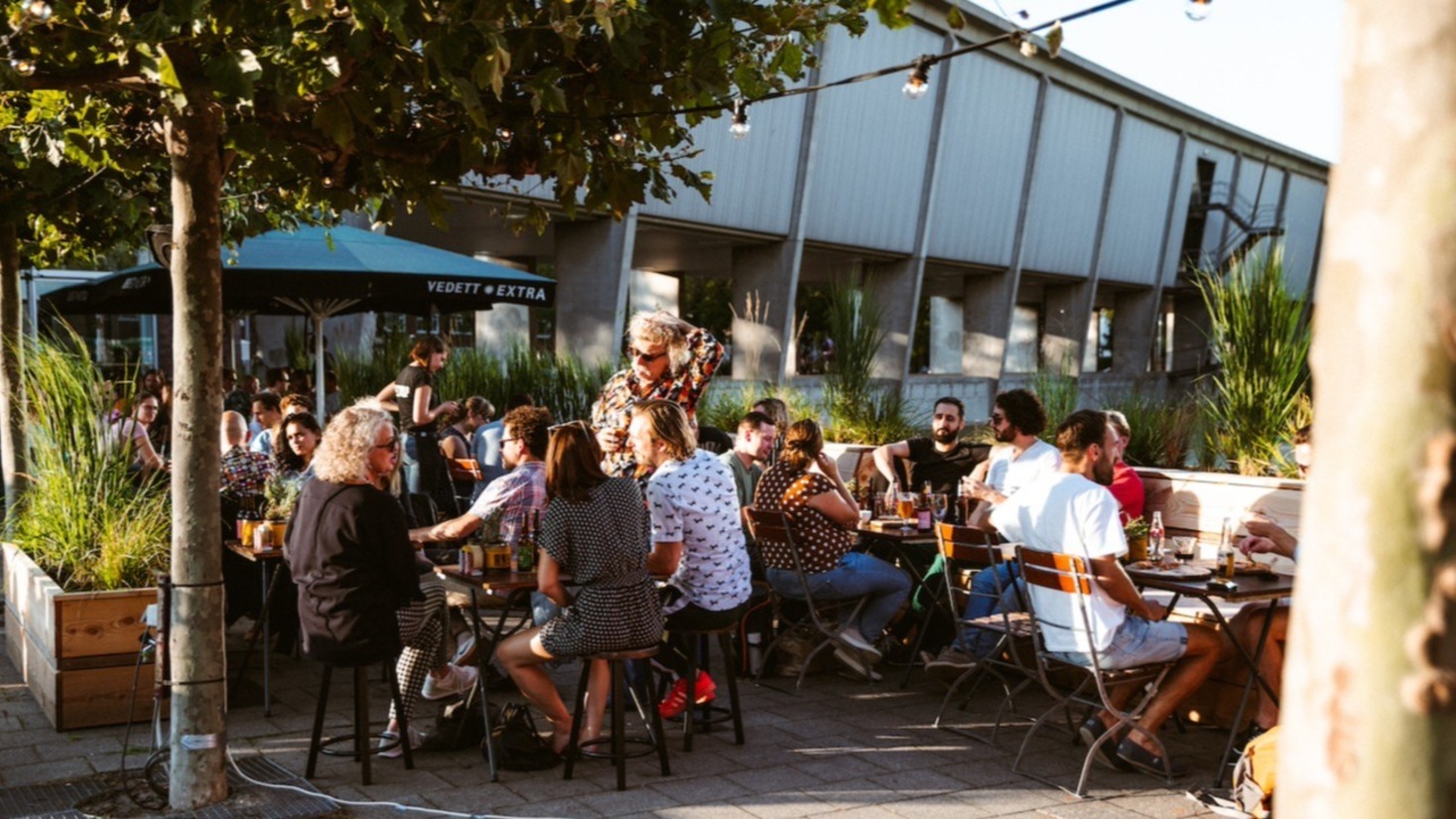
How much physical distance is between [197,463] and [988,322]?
75.6ft

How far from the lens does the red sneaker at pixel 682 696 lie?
6043 mm

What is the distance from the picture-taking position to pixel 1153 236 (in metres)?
31.7

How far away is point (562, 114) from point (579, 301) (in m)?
12.1

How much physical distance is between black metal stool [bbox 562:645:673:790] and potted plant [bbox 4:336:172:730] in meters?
2.16

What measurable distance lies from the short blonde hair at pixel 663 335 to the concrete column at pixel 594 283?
10173mm

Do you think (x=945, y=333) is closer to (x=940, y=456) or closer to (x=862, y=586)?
(x=940, y=456)

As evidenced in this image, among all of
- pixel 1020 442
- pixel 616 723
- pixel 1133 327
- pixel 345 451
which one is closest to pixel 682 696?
pixel 616 723

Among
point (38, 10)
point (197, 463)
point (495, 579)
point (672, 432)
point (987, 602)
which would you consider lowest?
point (987, 602)

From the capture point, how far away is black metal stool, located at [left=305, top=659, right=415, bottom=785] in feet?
17.0

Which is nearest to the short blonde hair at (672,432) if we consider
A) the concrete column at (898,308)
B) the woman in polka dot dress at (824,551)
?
the woman in polka dot dress at (824,551)

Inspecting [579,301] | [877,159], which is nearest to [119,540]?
[579,301]

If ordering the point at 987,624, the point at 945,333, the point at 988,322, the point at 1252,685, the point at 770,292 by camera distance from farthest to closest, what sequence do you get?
the point at 945,333, the point at 988,322, the point at 770,292, the point at 987,624, the point at 1252,685

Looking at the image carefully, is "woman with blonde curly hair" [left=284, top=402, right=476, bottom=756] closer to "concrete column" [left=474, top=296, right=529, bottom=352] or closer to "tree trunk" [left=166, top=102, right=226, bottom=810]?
"tree trunk" [left=166, top=102, right=226, bottom=810]

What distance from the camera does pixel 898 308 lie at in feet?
76.1
